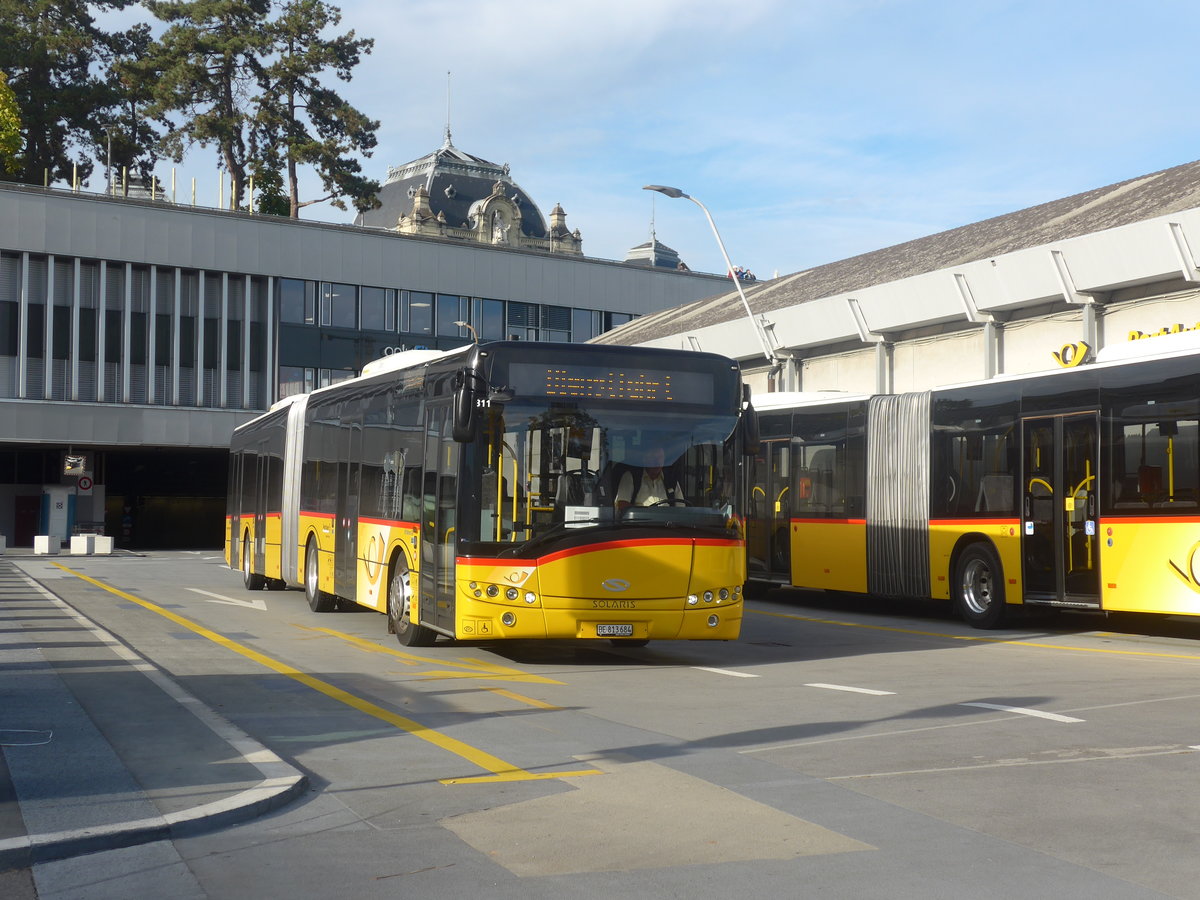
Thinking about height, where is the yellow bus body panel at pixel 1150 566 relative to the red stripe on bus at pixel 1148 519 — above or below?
below

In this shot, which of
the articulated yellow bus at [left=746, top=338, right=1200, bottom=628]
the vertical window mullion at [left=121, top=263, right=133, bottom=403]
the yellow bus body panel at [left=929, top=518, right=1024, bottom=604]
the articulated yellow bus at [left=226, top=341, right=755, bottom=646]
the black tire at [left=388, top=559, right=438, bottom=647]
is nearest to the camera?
the articulated yellow bus at [left=226, top=341, right=755, bottom=646]

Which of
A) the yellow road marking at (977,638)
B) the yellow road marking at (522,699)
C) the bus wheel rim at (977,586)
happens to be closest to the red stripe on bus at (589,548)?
the yellow road marking at (522,699)

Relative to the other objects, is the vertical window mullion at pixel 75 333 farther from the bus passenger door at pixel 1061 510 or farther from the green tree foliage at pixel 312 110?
the bus passenger door at pixel 1061 510

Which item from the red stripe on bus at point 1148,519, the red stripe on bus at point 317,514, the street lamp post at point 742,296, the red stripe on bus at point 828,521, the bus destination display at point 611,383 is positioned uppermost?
the street lamp post at point 742,296

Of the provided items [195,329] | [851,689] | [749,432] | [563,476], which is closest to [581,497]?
[563,476]

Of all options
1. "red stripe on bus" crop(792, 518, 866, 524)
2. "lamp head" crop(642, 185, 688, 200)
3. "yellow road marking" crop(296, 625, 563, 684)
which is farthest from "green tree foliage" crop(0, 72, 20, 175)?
"yellow road marking" crop(296, 625, 563, 684)

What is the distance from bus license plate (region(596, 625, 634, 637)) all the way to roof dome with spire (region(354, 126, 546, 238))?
356 feet

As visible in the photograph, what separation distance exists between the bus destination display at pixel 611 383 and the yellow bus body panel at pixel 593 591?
1469mm

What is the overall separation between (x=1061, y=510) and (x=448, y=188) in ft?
353

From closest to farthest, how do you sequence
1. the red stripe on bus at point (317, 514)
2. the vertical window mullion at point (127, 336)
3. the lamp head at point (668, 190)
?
the red stripe on bus at point (317, 514) → the lamp head at point (668, 190) → the vertical window mullion at point (127, 336)

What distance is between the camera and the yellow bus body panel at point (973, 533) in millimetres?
18844

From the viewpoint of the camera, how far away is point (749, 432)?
1438 centimetres

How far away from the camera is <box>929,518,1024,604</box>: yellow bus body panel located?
18844mm

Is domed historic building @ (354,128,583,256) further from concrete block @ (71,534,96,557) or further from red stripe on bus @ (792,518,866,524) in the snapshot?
red stripe on bus @ (792,518,866,524)
